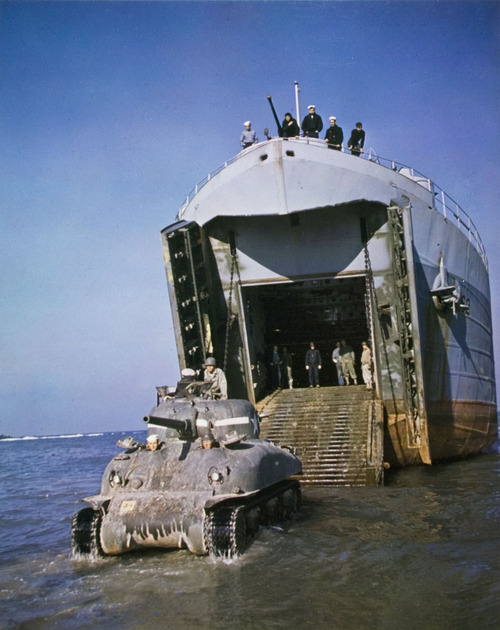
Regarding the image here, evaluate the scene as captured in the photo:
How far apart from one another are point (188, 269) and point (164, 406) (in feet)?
19.8

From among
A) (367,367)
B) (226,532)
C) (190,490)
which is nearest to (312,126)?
(367,367)

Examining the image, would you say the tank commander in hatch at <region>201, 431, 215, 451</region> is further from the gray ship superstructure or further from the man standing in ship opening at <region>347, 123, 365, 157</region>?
the man standing in ship opening at <region>347, 123, 365, 157</region>

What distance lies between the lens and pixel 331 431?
13133 millimetres

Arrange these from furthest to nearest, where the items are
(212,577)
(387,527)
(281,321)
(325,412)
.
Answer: (281,321) < (325,412) < (387,527) < (212,577)

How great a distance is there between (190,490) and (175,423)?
1117 mm

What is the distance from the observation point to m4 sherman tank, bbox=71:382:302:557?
7.07 m

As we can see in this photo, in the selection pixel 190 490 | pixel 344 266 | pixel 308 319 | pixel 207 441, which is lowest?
pixel 190 490

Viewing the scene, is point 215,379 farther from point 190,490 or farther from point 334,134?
point 334,134

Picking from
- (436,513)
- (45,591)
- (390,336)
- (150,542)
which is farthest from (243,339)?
(45,591)

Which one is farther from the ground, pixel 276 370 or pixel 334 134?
pixel 334 134

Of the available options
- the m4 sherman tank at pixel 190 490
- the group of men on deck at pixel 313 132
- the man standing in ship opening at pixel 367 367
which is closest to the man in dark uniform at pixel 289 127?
the group of men on deck at pixel 313 132

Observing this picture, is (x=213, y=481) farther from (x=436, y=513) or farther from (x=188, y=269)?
(x=188, y=269)

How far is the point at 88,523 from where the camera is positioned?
7555 millimetres

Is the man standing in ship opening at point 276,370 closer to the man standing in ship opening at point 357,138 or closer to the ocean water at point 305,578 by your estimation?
the man standing in ship opening at point 357,138
